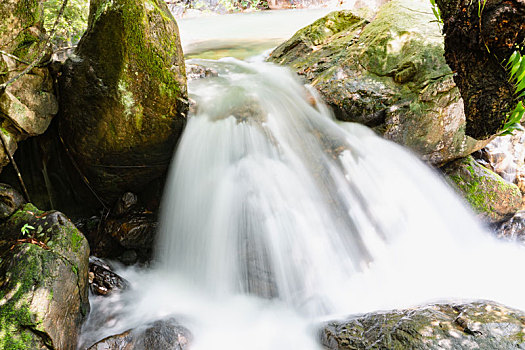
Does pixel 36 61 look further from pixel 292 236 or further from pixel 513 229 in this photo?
pixel 513 229

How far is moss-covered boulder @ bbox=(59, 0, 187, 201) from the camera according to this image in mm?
3711

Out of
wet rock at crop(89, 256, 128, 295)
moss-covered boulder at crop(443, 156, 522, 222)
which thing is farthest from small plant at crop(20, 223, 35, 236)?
moss-covered boulder at crop(443, 156, 522, 222)

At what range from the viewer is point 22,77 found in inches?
136

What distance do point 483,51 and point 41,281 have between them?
4253 millimetres

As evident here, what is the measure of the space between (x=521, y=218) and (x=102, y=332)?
6.73 m

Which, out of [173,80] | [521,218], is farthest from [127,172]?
[521,218]

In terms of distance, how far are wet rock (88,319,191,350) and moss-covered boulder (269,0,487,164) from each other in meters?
3.92

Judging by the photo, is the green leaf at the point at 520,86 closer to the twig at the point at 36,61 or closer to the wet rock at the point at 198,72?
the twig at the point at 36,61

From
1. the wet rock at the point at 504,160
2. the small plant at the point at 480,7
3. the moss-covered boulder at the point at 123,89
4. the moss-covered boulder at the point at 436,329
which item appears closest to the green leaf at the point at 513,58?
the small plant at the point at 480,7

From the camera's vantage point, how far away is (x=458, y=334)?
2.40m

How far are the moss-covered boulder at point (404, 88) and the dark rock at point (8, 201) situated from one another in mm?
4529

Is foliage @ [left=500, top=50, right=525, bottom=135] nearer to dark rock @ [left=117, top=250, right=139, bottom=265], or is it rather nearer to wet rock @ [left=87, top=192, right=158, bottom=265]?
wet rock @ [left=87, top=192, right=158, bottom=265]

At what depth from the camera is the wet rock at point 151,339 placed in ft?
9.56

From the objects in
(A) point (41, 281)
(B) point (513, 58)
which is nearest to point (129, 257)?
(A) point (41, 281)
